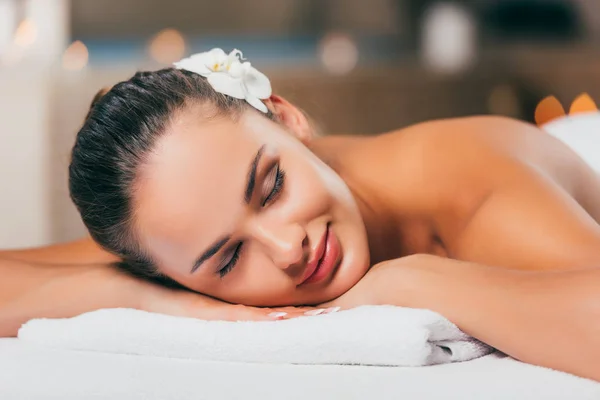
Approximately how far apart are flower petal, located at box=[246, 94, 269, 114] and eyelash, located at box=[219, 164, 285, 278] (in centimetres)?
16

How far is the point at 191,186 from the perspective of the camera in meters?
1.14

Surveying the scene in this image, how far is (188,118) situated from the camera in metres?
1.21

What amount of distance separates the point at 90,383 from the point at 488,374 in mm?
453

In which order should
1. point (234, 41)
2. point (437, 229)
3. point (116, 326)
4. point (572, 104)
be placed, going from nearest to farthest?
point (116, 326), point (437, 229), point (572, 104), point (234, 41)

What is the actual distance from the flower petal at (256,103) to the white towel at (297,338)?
1.22ft

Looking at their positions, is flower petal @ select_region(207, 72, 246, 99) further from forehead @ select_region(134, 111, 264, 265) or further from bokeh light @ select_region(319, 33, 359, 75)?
bokeh light @ select_region(319, 33, 359, 75)

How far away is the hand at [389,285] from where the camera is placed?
1078 mm

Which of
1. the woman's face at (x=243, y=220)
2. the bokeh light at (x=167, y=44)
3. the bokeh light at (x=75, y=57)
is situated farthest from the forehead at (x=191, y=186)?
the bokeh light at (x=167, y=44)

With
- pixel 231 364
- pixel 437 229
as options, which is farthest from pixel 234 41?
pixel 231 364

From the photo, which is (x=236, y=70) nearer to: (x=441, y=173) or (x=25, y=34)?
(x=441, y=173)

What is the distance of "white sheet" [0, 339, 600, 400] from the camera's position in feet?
2.87

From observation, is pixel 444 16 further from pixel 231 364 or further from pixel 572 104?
pixel 231 364

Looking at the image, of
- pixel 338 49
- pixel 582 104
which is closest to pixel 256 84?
pixel 582 104

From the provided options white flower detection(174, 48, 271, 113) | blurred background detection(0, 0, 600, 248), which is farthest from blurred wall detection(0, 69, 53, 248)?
white flower detection(174, 48, 271, 113)
